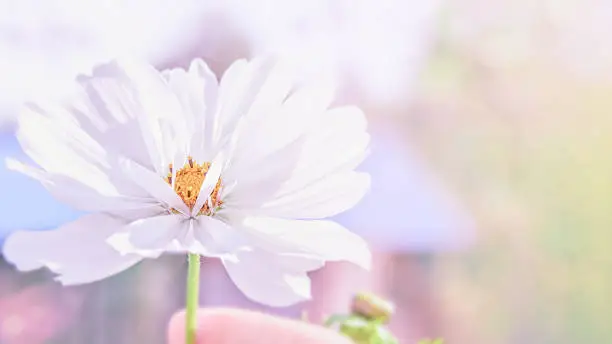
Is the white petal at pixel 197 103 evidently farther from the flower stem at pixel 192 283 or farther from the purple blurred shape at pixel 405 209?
the purple blurred shape at pixel 405 209

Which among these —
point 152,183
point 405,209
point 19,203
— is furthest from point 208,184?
point 405,209

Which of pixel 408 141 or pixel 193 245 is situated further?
pixel 408 141

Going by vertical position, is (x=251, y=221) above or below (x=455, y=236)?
below

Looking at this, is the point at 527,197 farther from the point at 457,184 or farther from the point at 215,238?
the point at 215,238

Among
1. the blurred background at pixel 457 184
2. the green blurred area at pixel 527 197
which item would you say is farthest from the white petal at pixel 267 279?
the green blurred area at pixel 527 197

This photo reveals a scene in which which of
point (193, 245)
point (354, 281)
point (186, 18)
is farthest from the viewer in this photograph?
point (354, 281)

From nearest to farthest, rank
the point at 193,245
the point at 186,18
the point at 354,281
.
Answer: the point at 193,245
the point at 186,18
the point at 354,281

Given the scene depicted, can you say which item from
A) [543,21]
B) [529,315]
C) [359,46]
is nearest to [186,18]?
[359,46]

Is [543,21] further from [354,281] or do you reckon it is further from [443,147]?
[354,281]

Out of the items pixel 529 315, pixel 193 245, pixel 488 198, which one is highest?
pixel 488 198
